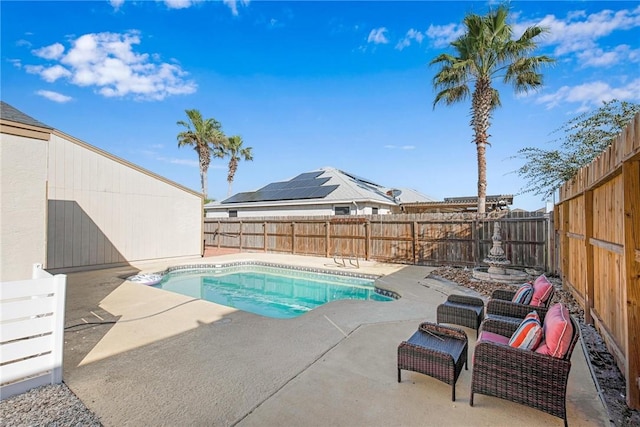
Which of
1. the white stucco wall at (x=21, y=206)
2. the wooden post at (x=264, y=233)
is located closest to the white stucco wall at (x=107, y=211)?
the wooden post at (x=264, y=233)

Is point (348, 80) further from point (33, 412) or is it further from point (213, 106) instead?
point (33, 412)

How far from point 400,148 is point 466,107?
A: 1068cm

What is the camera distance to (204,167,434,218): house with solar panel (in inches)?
597

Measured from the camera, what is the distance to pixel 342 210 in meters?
15.0

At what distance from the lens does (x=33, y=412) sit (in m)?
2.55

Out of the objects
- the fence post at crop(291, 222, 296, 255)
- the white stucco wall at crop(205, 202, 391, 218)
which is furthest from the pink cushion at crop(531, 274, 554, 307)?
the fence post at crop(291, 222, 296, 255)

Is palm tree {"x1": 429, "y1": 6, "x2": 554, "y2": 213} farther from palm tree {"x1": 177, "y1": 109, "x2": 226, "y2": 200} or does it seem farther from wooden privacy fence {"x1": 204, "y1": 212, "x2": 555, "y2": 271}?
palm tree {"x1": 177, "y1": 109, "x2": 226, "y2": 200}

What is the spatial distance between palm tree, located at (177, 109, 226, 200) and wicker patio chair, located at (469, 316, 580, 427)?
893 inches

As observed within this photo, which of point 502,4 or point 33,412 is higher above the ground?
point 502,4

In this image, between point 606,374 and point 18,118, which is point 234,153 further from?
point 606,374

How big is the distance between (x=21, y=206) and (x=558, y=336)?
5.98 m

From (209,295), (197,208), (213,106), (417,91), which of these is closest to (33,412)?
(209,295)

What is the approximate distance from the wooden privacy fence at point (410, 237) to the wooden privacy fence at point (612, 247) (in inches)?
127

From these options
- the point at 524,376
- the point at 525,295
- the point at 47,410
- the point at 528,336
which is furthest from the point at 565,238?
the point at 47,410
